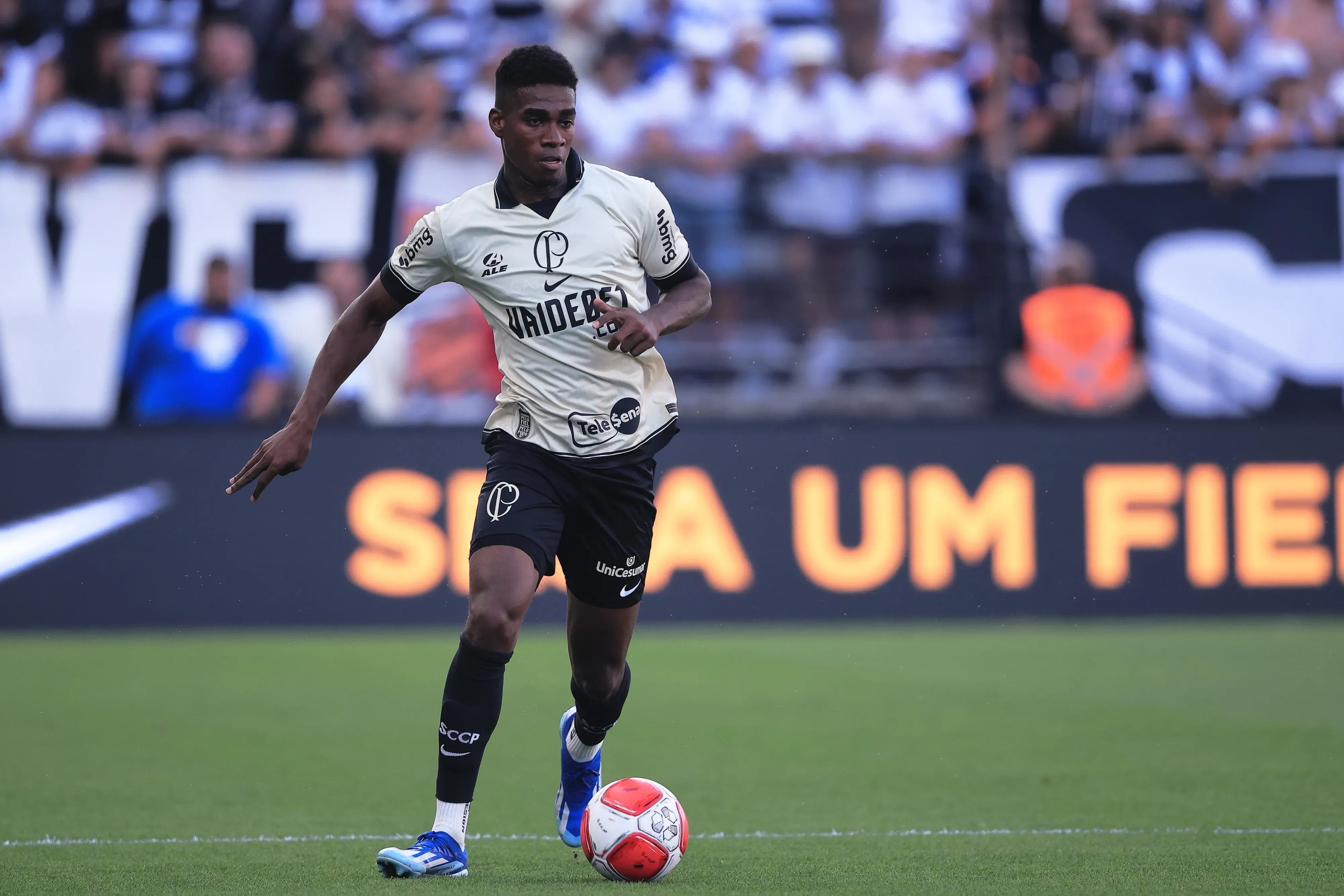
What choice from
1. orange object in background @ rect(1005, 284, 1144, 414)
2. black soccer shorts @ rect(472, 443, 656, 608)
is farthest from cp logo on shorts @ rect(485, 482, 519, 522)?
orange object in background @ rect(1005, 284, 1144, 414)

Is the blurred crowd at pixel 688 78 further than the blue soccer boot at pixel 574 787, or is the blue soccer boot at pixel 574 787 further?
the blurred crowd at pixel 688 78

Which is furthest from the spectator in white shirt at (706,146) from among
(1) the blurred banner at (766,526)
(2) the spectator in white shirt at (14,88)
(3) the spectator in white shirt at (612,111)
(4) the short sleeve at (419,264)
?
(4) the short sleeve at (419,264)

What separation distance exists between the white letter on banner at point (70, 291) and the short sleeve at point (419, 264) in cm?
813

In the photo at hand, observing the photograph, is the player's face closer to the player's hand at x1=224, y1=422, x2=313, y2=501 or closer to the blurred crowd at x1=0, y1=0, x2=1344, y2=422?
the player's hand at x1=224, y1=422, x2=313, y2=501

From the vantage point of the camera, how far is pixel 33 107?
14.1m

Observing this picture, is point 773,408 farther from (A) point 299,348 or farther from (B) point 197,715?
(B) point 197,715

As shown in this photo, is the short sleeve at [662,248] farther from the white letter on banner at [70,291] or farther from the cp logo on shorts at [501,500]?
the white letter on banner at [70,291]

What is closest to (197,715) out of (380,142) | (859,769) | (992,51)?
(859,769)

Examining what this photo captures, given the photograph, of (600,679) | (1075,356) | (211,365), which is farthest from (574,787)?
(1075,356)

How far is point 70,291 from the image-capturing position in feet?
45.2

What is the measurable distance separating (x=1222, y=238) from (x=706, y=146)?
4.36 metres

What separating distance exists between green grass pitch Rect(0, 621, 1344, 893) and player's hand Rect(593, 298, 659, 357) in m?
1.52

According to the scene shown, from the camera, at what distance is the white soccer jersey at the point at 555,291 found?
528cm

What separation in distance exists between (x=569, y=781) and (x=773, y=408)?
7.67m
